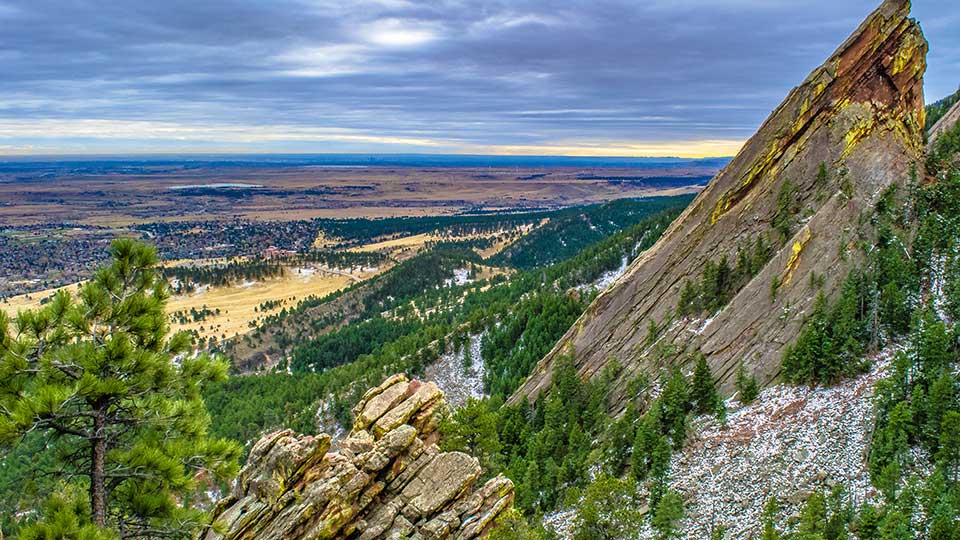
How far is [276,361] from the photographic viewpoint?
14300cm

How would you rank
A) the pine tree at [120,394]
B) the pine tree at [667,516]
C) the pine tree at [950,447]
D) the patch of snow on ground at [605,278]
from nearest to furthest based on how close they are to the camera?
the pine tree at [120,394]
the pine tree at [950,447]
the pine tree at [667,516]
the patch of snow on ground at [605,278]

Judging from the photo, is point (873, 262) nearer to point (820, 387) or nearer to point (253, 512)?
point (820, 387)

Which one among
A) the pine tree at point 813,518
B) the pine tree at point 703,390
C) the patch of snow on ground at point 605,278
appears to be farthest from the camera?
the patch of snow on ground at point 605,278

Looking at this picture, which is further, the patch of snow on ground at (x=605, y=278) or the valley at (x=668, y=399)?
the patch of snow on ground at (x=605, y=278)

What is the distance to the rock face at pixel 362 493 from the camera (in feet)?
79.5

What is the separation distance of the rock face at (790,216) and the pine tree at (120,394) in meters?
38.6

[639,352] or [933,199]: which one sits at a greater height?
[933,199]

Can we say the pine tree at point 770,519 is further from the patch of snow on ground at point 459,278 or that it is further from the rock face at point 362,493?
the patch of snow on ground at point 459,278

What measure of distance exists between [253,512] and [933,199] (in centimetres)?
5122

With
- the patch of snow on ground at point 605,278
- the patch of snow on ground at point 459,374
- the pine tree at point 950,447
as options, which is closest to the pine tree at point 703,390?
the pine tree at point 950,447

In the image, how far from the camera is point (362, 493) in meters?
25.7

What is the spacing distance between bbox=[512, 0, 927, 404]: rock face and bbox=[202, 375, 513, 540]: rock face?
Result: 24.8 meters

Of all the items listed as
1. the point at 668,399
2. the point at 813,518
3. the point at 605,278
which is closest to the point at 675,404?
the point at 668,399

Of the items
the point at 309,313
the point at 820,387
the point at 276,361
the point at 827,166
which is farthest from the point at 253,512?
the point at 309,313
